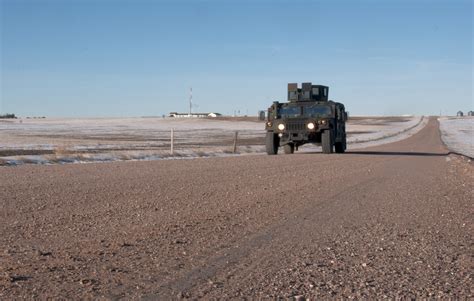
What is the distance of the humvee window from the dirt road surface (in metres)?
15.5

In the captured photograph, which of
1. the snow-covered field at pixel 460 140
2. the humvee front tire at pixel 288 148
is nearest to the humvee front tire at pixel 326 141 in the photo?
the humvee front tire at pixel 288 148

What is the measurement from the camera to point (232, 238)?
8.98 meters

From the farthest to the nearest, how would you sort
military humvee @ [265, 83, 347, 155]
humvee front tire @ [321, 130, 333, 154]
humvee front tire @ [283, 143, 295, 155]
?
humvee front tire @ [283, 143, 295, 155], military humvee @ [265, 83, 347, 155], humvee front tire @ [321, 130, 333, 154]

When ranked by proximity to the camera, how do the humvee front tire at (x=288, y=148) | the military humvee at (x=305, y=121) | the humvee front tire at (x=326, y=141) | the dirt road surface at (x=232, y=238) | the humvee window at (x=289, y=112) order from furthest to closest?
the humvee front tire at (x=288, y=148)
the humvee window at (x=289, y=112)
the military humvee at (x=305, y=121)
the humvee front tire at (x=326, y=141)
the dirt road surface at (x=232, y=238)

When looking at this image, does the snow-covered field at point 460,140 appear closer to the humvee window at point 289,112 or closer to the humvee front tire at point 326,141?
the humvee front tire at point 326,141

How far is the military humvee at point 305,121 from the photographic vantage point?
1243 inches

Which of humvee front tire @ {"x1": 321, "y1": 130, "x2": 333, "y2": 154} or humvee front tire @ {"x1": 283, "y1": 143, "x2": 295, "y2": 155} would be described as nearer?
humvee front tire @ {"x1": 321, "y1": 130, "x2": 333, "y2": 154}

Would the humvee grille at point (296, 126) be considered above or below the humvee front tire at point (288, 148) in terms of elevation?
above

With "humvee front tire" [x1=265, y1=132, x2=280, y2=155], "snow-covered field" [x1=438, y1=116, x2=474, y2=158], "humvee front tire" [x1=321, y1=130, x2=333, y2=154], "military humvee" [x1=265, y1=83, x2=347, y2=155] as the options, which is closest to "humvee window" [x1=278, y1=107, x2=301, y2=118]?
"military humvee" [x1=265, y1=83, x2=347, y2=155]

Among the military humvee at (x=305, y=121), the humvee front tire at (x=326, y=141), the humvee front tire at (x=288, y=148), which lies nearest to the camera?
the humvee front tire at (x=326, y=141)

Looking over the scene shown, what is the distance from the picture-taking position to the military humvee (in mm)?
31562

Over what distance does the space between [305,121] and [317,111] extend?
0.85 meters

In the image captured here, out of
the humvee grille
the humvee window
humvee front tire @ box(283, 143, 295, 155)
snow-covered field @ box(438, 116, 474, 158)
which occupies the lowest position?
snow-covered field @ box(438, 116, 474, 158)

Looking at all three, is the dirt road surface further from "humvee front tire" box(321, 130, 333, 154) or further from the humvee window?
the humvee window
